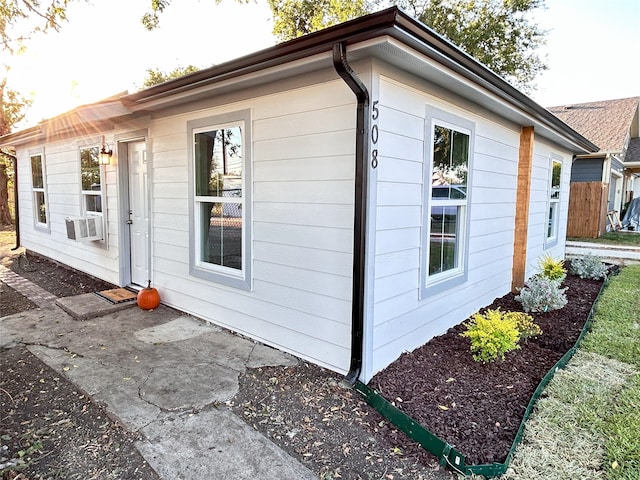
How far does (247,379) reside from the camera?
3.19 metres

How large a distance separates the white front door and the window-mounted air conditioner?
75 centimetres

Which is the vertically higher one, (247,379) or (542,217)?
(542,217)

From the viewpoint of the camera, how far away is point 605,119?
15023 millimetres

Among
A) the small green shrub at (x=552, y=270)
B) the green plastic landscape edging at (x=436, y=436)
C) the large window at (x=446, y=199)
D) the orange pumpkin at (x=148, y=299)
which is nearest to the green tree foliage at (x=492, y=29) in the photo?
the small green shrub at (x=552, y=270)

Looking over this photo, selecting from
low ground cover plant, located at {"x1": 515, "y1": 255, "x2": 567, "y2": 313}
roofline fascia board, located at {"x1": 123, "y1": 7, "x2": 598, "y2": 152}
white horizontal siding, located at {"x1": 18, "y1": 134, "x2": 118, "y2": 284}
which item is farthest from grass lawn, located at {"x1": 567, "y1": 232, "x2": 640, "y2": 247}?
white horizontal siding, located at {"x1": 18, "y1": 134, "x2": 118, "y2": 284}

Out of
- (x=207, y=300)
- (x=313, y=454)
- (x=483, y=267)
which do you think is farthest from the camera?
(x=483, y=267)

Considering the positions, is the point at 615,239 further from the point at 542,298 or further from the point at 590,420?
the point at 590,420

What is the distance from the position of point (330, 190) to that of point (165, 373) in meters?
2.05

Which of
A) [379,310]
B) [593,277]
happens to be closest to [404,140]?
[379,310]

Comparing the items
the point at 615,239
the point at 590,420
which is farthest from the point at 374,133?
the point at 615,239

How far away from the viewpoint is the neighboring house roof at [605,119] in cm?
1315

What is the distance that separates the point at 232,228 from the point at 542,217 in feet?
18.4

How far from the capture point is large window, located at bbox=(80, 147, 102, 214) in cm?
625

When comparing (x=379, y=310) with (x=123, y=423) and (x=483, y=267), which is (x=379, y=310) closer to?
(x=123, y=423)
